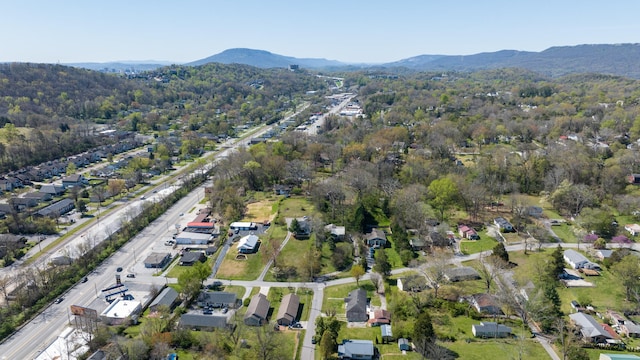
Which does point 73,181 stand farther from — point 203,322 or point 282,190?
point 203,322

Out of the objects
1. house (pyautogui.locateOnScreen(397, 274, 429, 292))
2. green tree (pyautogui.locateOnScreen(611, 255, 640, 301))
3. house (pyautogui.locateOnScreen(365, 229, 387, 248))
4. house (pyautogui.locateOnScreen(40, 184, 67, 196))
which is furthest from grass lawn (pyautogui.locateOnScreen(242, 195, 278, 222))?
green tree (pyautogui.locateOnScreen(611, 255, 640, 301))

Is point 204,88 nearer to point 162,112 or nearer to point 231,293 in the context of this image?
point 162,112

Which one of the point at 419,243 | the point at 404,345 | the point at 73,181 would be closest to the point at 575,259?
the point at 419,243

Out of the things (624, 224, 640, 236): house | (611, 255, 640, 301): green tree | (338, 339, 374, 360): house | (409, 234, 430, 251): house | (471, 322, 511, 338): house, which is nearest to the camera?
(338, 339, 374, 360): house

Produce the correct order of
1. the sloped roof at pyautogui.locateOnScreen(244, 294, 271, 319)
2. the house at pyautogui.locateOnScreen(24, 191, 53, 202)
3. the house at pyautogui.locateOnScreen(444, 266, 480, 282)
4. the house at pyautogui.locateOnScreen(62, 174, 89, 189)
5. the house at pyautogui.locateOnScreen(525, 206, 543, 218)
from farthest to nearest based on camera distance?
1. the house at pyautogui.locateOnScreen(62, 174, 89, 189)
2. the house at pyautogui.locateOnScreen(24, 191, 53, 202)
3. the house at pyautogui.locateOnScreen(525, 206, 543, 218)
4. the house at pyautogui.locateOnScreen(444, 266, 480, 282)
5. the sloped roof at pyautogui.locateOnScreen(244, 294, 271, 319)

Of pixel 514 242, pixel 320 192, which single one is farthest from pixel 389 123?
pixel 514 242

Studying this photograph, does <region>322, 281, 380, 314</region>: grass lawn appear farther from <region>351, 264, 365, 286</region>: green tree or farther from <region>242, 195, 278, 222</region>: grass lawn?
<region>242, 195, 278, 222</region>: grass lawn
